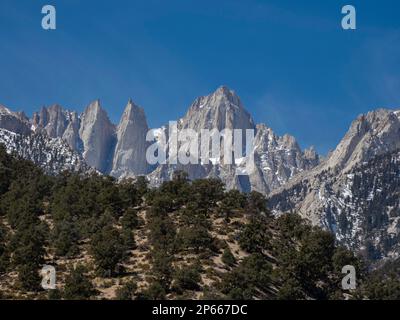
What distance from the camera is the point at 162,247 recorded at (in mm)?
81562

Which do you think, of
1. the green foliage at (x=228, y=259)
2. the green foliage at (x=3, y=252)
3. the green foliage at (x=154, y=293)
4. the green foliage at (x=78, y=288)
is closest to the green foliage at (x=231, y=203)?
the green foliage at (x=228, y=259)

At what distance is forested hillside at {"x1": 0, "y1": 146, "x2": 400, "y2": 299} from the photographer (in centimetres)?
7012

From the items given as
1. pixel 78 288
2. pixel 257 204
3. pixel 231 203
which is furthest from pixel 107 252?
pixel 257 204

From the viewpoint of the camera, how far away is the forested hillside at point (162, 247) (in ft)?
230

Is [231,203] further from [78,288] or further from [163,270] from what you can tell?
[78,288]

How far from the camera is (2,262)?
75.7 m

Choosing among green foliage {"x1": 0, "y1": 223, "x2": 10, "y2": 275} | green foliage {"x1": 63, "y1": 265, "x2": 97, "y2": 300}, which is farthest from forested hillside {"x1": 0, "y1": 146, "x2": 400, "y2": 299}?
green foliage {"x1": 0, "y1": 223, "x2": 10, "y2": 275}

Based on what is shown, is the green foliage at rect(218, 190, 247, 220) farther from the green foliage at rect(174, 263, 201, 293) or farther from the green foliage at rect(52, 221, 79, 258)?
the green foliage at rect(174, 263, 201, 293)

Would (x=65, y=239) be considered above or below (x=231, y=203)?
below

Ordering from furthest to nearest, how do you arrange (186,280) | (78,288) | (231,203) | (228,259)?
(231,203) < (228,259) < (186,280) < (78,288)

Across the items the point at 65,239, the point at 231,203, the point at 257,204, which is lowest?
the point at 65,239

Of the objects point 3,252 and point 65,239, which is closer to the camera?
point 3,252
